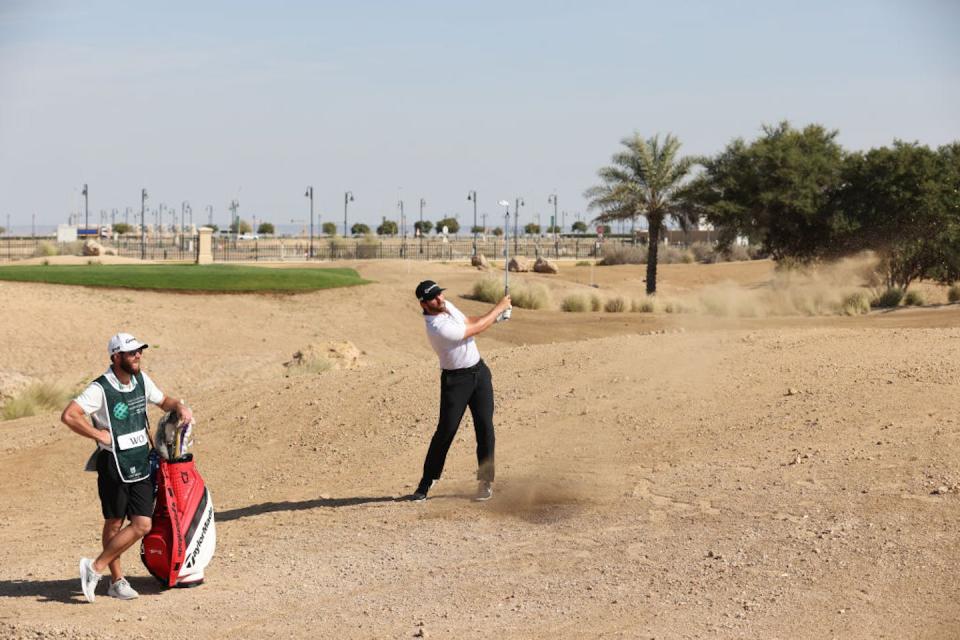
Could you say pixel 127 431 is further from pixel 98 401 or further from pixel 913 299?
pixel 913 299

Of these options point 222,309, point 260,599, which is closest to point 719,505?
point 260,599

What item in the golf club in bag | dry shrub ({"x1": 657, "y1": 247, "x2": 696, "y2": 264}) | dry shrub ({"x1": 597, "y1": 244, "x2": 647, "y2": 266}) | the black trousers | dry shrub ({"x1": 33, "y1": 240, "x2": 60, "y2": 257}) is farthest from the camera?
dry shrub ({"x1": 597, "y1": 244, "x2": 647, "y2": 266})

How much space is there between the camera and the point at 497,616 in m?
7.28

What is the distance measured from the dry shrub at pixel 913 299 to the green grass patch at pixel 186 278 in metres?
17.0

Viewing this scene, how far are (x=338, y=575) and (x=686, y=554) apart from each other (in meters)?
2.45

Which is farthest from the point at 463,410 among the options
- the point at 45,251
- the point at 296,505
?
the point at 45,251

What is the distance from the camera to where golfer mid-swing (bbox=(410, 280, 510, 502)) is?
9734mm

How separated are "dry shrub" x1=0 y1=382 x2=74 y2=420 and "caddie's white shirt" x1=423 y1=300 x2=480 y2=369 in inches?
447

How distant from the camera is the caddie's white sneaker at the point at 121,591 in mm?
7766

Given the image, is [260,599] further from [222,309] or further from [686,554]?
[222,309]

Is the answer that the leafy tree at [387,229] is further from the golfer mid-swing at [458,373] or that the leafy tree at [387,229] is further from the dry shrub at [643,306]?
the golfer mid-swing at [458,373]

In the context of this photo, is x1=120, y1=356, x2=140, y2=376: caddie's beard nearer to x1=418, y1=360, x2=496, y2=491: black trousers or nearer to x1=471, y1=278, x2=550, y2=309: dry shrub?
x1=418, y1=360, x2=496, y2=491: black trousers

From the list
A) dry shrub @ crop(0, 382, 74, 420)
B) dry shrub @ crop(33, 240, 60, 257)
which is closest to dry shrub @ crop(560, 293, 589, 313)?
dry shrub @ crop(0, 382, 74, 420)

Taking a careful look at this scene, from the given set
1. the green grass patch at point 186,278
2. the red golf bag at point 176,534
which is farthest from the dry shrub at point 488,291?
the red golf bag at point 176,534
